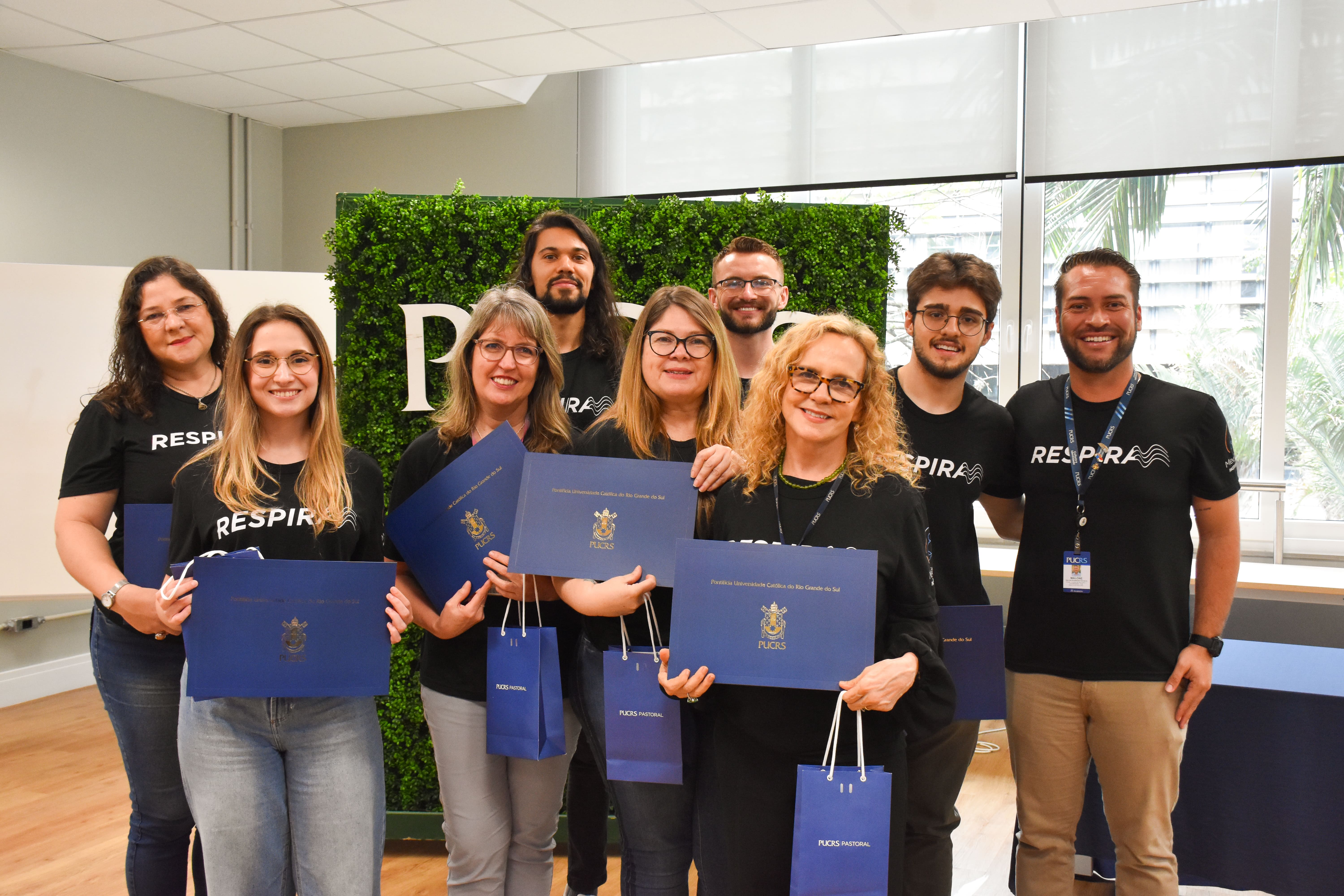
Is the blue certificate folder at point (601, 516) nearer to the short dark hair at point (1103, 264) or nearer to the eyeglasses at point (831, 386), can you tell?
the eyeglasses at point (831, 386)

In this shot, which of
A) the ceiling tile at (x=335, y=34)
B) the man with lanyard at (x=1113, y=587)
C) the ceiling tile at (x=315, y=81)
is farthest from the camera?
the ceiling tile at (x=315, y=81)

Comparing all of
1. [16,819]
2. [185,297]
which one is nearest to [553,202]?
[185,297]

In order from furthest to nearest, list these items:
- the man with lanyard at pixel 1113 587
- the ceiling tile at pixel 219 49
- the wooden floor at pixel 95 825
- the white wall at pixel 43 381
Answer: the ceiling tile at pixel 219 49 → the white wall at pixel 43 381 → the wooden floor at pixel 95 825 → the man with lanyard at pixel 1113 587

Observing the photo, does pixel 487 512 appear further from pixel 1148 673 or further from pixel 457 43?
pixel 457 43

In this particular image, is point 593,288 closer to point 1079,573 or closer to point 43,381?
point 1079,573

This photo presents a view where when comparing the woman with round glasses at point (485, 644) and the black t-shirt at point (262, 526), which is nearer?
the black t-shirt at point (262, 526)

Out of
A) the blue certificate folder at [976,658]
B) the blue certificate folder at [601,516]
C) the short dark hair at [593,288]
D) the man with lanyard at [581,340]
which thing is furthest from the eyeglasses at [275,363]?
the blue certificate folder at [976,658]

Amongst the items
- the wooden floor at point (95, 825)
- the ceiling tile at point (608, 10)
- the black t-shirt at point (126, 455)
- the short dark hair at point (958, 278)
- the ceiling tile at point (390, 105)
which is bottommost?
the wooden floor at point (95, 825)

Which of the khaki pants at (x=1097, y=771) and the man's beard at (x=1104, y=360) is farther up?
the man's beard at (x=1104, y=360)

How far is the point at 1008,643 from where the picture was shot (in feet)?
7.36

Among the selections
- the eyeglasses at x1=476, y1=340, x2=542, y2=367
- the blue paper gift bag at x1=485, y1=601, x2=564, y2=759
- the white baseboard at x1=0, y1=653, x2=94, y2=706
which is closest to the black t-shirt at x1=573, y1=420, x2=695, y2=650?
the blue paper gift bag at x1=485, y1=601, x2=564, y2=759

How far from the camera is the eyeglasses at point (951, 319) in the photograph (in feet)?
6.91

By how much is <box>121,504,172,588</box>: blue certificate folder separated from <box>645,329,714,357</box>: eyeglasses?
106cm

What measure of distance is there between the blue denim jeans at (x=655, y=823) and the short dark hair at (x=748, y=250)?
1.20 metres
